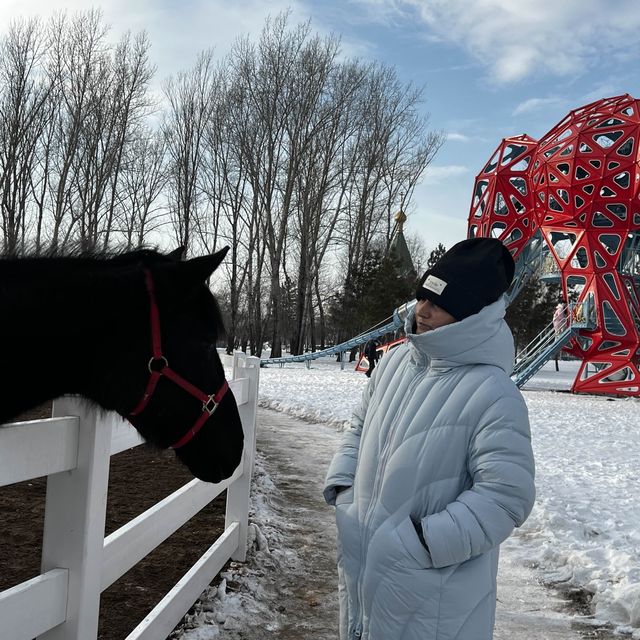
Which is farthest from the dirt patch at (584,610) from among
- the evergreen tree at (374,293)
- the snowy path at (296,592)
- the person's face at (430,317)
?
the evergreen tree at (374,293)

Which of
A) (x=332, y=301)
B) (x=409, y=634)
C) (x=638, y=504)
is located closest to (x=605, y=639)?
(x=409, y=634)

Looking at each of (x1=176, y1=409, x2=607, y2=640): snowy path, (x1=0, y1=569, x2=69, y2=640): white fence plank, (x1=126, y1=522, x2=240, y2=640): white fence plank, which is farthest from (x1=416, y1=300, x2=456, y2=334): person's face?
(x1=176, y1=409, x2=607, y2=640): snowy path

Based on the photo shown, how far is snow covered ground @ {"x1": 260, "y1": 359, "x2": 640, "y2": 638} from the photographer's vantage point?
4.07 metres

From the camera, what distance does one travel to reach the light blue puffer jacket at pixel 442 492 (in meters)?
1.78

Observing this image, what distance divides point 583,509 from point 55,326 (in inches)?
213

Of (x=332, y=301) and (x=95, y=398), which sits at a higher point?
(x=332, y=301)

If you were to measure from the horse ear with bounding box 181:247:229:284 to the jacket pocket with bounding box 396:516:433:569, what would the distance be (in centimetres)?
94

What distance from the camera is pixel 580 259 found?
20625 millimetres

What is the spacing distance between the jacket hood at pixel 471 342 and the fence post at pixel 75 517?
109 centimetres

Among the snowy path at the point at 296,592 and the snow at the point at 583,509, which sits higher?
the snow at the point at 583,509

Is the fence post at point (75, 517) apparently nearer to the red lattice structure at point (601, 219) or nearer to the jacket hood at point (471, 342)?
the jacket hood at point (471, 342)

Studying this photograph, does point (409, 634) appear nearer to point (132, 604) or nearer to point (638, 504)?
point (132, 604)

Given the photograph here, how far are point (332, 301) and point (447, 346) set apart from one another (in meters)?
49.3

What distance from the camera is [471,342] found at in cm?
192
